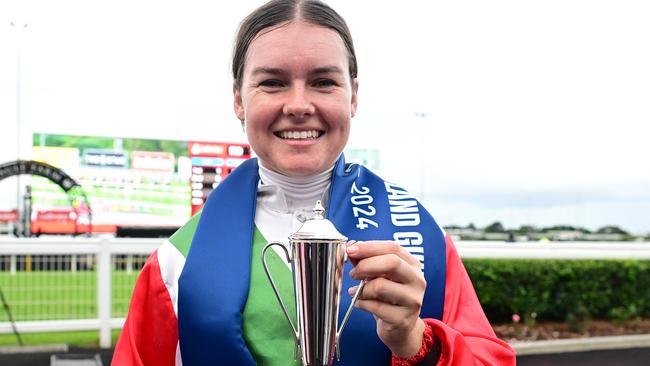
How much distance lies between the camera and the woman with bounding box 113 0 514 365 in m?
1.36

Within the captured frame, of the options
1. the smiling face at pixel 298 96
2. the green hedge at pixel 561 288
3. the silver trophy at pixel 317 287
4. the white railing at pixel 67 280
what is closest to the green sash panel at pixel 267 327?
the silver trophy at pixel 317 287

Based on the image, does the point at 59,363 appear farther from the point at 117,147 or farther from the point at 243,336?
the point at 117,147

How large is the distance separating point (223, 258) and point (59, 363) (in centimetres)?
653

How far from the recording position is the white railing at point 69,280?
795 centimetres

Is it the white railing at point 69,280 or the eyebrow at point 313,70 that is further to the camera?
the white railing at point 69,280

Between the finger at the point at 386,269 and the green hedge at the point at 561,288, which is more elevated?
the finger at the point at 386,269

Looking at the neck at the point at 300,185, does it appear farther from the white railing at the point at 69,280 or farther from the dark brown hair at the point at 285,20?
the white railing at the point at 69,280

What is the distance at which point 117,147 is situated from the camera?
20.1 metres

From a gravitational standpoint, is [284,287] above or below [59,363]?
above

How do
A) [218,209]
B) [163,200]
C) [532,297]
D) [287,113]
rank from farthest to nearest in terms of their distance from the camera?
1. [163,200]
2. [532,297]
3. [218,209]
4. [287,113]

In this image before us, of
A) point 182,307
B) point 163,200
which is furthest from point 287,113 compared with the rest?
point 163,200

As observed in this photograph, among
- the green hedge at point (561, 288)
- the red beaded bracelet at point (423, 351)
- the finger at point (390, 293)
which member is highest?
the finger at point (390, 293)

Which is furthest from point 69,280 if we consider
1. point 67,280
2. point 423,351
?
point 423,351

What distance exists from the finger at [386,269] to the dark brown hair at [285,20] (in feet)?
1.69
